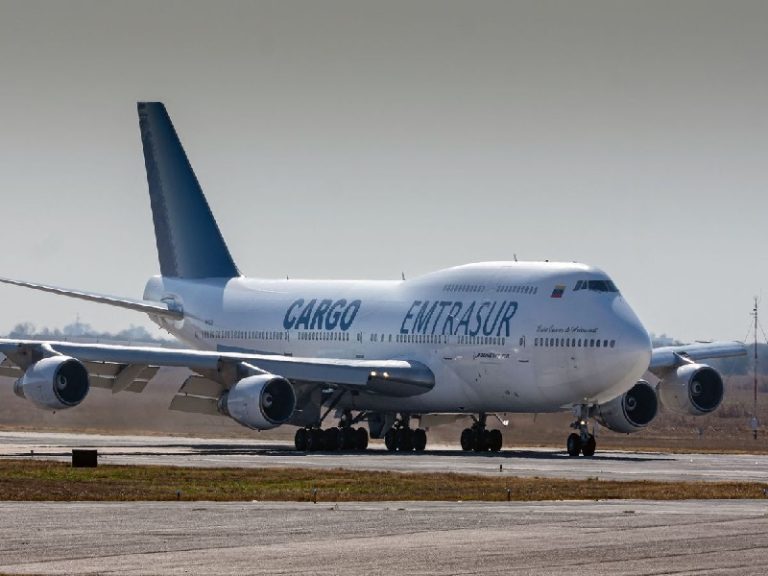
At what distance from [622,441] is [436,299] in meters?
13.5

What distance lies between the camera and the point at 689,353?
70.2 meters

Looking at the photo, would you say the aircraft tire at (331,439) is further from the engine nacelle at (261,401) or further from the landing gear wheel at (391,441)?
the engine nacelle at (261,401)

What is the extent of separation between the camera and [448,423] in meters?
68.4

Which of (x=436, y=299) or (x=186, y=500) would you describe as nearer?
(x=186, y=500)

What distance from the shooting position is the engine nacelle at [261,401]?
5941 centimetres

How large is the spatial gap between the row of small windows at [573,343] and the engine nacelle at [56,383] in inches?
600

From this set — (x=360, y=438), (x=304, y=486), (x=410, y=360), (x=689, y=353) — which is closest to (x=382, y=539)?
(x=304, y=486)

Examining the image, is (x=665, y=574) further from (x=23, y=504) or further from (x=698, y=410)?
(x=698, y=410)

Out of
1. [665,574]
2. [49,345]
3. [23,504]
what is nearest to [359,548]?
[665,574]

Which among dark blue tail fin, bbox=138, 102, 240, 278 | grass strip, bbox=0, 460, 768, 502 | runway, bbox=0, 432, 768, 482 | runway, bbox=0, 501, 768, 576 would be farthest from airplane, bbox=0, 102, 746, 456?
runway, bbox=0, 501, 768, 576

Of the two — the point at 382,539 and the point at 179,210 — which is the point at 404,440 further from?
the point at 382,539

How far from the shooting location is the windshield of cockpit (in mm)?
60312

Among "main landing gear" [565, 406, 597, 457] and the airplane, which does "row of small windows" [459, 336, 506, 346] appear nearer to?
the airplane

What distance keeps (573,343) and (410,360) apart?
312 inches
